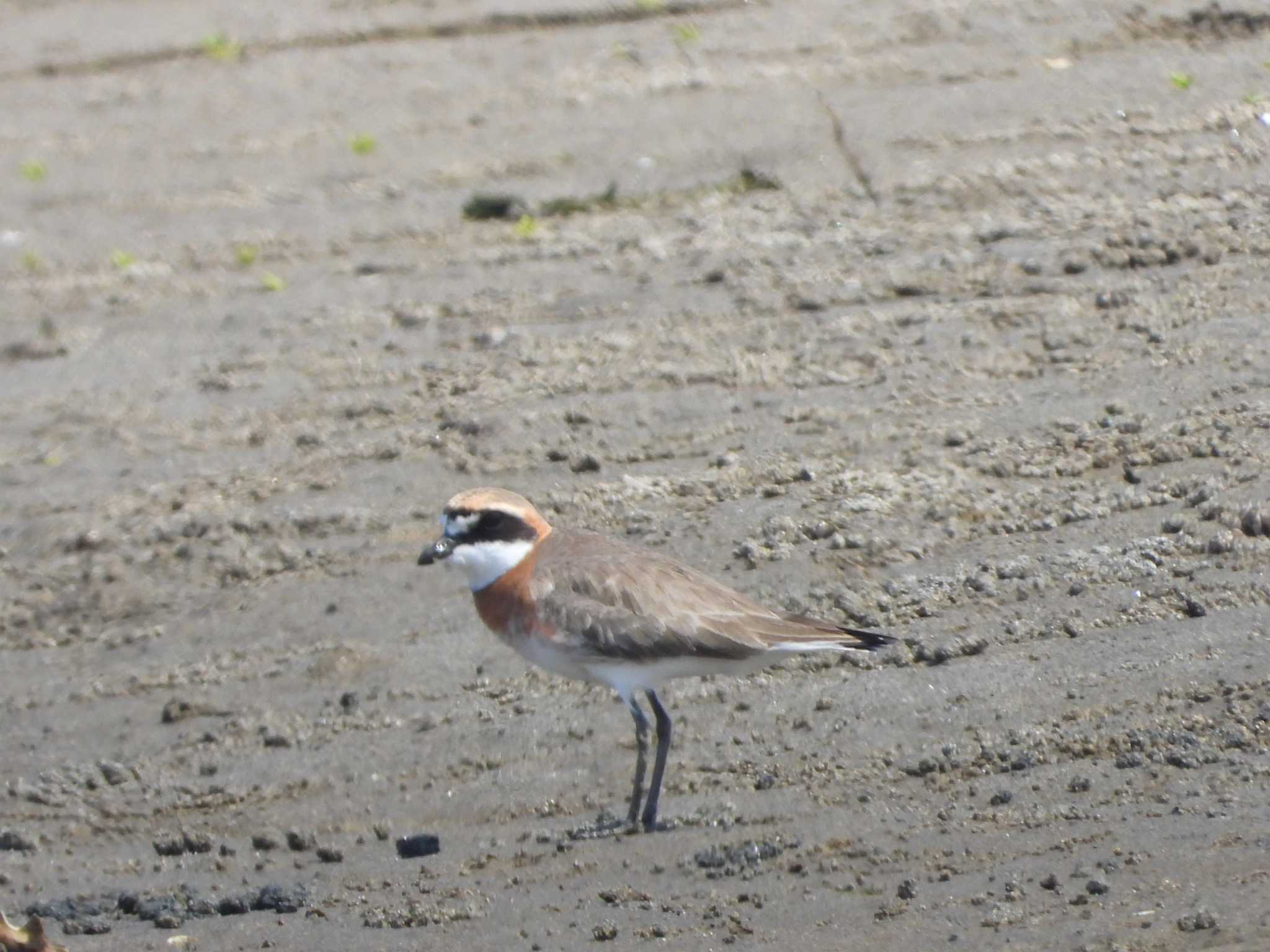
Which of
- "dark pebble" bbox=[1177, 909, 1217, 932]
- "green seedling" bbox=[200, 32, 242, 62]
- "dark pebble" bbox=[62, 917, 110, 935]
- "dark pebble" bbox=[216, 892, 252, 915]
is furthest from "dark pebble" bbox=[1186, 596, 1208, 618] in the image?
"green seedling" bbox=[200, 32, 242, 62]

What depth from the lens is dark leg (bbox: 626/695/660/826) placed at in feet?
22.9

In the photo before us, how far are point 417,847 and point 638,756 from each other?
0.86 m

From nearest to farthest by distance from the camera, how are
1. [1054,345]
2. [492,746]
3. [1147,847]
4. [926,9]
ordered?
[1147,847]
[492,746]
[1054,345]
[926,9]

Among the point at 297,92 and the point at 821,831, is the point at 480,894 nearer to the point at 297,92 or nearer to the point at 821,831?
the point at 821,831

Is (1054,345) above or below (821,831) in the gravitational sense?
above

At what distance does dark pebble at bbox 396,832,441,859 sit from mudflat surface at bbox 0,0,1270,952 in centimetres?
9

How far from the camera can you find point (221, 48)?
13477mm

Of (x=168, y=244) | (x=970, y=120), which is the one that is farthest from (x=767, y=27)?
(x=168, y=244)

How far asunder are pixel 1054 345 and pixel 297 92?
559 centimetres

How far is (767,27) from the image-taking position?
41.5 ft

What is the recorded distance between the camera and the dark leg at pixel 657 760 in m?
6.91

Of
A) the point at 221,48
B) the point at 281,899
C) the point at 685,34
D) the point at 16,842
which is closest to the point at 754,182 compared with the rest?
the point at 685,34

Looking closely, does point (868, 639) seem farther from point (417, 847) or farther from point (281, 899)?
point (281, 899)

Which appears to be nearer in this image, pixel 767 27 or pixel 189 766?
pixel 189 766
